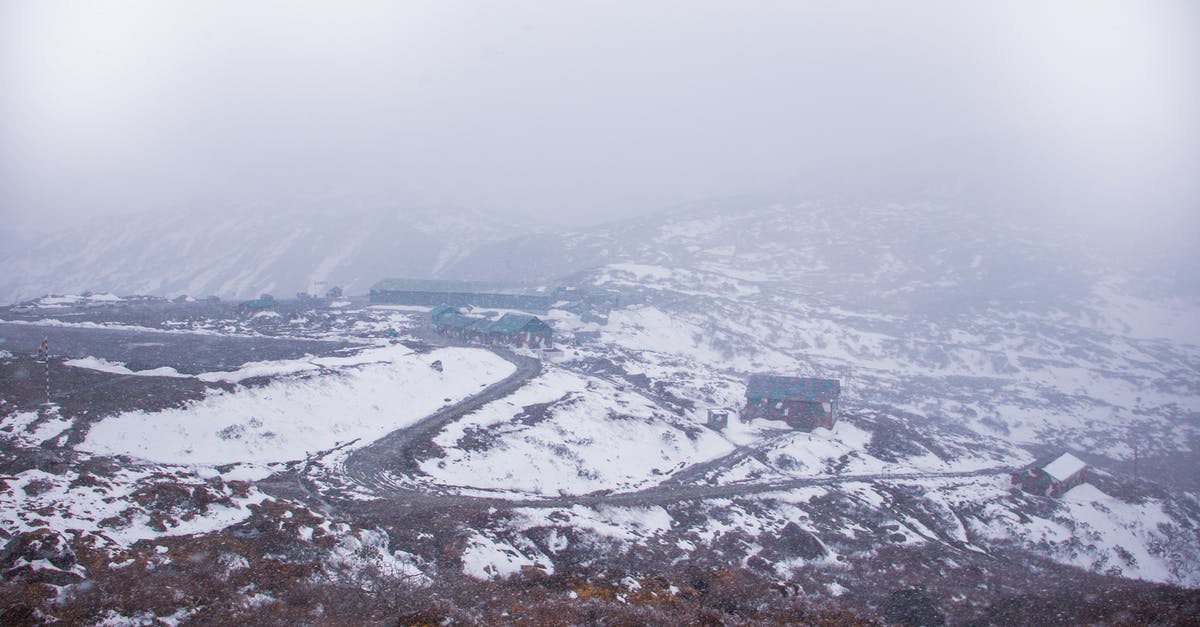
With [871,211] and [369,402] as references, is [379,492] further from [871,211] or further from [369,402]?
[871,211]

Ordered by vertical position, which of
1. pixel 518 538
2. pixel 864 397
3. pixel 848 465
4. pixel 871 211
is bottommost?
pixel 864 397

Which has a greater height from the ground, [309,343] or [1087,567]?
[309,343]

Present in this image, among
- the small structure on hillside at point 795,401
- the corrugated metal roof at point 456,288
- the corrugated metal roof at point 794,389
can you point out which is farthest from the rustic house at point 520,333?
the small structure on hillside at point 795,401

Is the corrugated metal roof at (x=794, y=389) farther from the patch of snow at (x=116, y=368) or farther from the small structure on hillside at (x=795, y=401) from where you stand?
the patch of snow at (x=116, y=368)

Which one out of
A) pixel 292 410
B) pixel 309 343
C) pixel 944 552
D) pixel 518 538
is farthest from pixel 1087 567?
pixel 309 343

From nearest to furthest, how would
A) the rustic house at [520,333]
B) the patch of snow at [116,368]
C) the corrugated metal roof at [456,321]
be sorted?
the patch of snow at [116,368] → the rustic house at [520,333] → the corrugated metal roof at [456,321]
